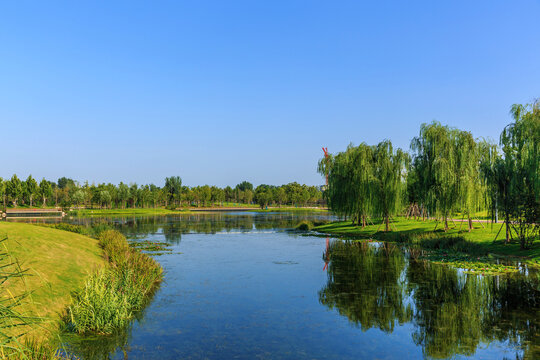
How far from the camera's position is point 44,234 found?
67.8ft

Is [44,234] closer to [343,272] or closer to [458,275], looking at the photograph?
[343,272]

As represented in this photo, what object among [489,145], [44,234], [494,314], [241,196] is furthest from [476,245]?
[241,196]

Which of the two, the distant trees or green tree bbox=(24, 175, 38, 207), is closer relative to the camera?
the distant trees

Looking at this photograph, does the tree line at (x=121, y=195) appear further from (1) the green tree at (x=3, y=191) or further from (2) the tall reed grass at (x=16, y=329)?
(2) the tall reed grass at (x=16, y=329)

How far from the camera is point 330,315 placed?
51.2 ft

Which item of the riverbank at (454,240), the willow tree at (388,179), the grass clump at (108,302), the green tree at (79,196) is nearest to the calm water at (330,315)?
the grass clump at (108,302)

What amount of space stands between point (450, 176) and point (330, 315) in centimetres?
2599

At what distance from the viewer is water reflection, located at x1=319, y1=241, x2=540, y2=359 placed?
1260 cm

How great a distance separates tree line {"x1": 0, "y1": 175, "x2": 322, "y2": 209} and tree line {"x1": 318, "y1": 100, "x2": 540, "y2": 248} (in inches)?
3386

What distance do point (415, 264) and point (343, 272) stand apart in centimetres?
608

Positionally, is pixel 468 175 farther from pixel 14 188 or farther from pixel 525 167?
pixel 14 188

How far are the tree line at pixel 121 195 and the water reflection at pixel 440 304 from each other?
10280 centimetres

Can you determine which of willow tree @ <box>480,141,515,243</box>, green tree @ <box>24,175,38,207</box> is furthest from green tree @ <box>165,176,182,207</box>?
willow tree @ <box>480,141,515,243</box>

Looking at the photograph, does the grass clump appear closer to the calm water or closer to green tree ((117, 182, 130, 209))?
the calm water
